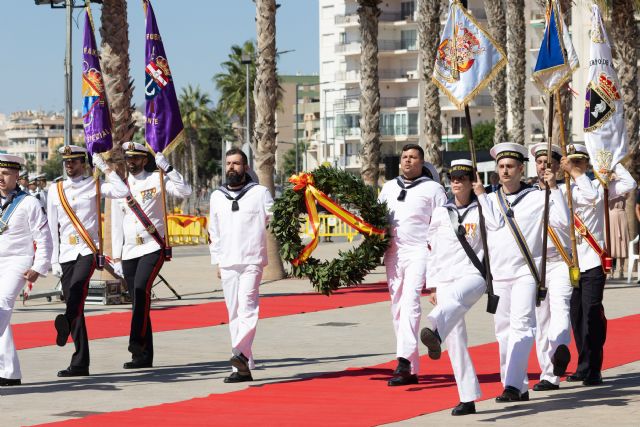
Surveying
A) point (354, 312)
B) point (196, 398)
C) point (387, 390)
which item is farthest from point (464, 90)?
point (354, 312)

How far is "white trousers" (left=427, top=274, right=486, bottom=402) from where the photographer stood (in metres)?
10.0

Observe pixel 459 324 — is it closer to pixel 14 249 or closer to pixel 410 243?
pixel 410 243

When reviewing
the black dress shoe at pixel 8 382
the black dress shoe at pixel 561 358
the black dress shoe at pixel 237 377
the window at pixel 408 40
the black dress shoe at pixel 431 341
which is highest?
the window at pixel 408 40

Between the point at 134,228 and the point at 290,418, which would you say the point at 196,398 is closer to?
the point at 290,418

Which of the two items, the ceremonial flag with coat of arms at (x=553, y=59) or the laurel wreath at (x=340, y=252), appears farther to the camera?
the laurel wreath at (x=340, y=252)

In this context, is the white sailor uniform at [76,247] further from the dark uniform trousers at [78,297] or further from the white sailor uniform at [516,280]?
the white sailor uniform at [516,280]

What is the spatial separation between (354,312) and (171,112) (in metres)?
4.45

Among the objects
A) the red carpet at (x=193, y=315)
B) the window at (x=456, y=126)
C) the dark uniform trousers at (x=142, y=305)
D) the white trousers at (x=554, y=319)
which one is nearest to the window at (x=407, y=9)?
the window at (x=456, y=126)

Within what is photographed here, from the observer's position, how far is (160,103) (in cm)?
1659

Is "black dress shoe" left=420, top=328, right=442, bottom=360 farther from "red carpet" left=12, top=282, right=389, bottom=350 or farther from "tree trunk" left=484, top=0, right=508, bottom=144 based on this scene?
"tree trunk" left=484, top=0, right=508, bottom=144

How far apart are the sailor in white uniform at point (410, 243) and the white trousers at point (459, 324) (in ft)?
4.85

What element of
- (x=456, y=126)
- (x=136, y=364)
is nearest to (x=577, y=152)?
(x=136, y=364)

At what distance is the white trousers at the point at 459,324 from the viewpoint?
10008 mm

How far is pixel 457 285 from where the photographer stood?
10.3m
